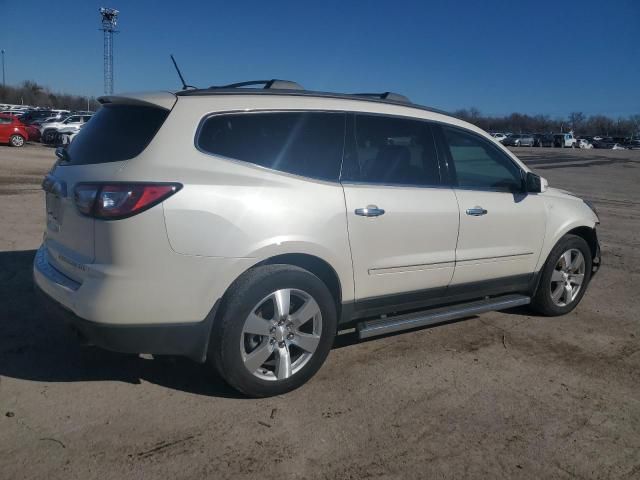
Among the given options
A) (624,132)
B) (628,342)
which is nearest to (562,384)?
(628,342)

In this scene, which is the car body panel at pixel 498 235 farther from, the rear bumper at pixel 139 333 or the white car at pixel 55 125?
the white car at pixel 55 125

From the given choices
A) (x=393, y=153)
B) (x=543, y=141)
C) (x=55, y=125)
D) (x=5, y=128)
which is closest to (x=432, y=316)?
(x=393, y=153)

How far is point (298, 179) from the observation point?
3541 millimetres

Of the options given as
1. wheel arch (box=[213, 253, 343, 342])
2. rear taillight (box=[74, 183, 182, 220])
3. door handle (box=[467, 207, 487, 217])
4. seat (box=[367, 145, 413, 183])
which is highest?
seat (box=[367, 145, 413, 183])

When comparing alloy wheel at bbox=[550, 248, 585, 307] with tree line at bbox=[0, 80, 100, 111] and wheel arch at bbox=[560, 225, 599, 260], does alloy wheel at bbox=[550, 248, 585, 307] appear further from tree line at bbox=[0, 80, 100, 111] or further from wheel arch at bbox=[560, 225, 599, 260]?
tree line at bbox=[0, 80, 100, 111]

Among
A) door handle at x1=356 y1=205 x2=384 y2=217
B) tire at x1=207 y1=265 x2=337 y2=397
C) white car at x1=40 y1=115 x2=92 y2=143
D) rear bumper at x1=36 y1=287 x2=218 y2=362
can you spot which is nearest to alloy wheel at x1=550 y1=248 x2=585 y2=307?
door handle at x1=356 y1=205 x2=384 y2=217

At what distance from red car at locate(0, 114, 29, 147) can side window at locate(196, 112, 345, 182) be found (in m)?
28.1

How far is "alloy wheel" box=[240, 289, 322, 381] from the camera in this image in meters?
3.41

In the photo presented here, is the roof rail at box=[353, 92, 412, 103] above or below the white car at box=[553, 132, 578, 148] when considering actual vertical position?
below

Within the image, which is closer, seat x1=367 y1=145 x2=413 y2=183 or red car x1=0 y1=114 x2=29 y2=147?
seat x1=367 y1=145 x2=413 y2=183

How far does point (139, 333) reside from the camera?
3.13 m

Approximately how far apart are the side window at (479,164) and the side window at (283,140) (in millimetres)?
1112

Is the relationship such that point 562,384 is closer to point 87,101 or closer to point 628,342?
point 628,342

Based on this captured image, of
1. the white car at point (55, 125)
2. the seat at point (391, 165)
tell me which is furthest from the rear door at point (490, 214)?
the white car at point (55, 125)
